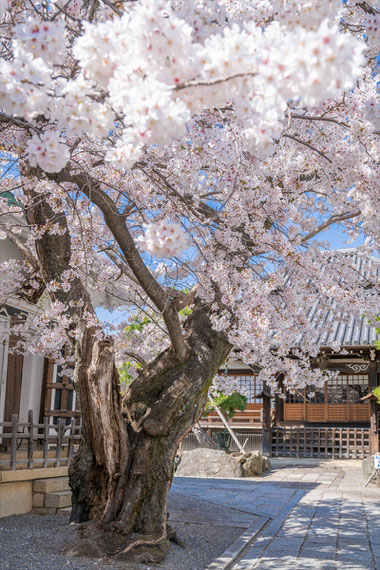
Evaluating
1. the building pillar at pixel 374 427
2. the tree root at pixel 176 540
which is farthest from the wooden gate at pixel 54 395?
the building pillar at pixel 374 427

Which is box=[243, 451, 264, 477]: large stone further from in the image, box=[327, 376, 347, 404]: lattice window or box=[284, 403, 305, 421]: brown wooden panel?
box=[327, 376, 347, 404]: lattice window

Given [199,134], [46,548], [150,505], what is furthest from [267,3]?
[46,548]

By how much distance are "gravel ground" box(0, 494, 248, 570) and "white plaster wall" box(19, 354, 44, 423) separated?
2784 mm

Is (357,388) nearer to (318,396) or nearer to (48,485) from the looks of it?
(318,396)

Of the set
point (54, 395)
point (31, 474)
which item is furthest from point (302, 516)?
point (54, 395)

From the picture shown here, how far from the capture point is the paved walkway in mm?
5547

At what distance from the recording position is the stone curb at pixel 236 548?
5.30m

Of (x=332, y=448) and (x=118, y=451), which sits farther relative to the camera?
(x=332, y=448)

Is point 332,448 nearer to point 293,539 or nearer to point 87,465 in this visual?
point 293,539

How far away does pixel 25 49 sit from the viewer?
244cm

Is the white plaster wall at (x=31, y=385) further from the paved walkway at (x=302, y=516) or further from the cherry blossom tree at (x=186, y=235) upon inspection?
the paved walkway at (x=302, y=516)

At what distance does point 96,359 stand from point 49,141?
3146 millimetres

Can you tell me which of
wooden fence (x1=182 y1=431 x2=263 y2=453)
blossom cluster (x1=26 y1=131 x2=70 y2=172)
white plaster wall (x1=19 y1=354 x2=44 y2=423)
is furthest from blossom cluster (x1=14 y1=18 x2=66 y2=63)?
wooden fence (x1=182 y1=431 x2=263 y2=453)

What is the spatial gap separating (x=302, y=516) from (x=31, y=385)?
494 cm
